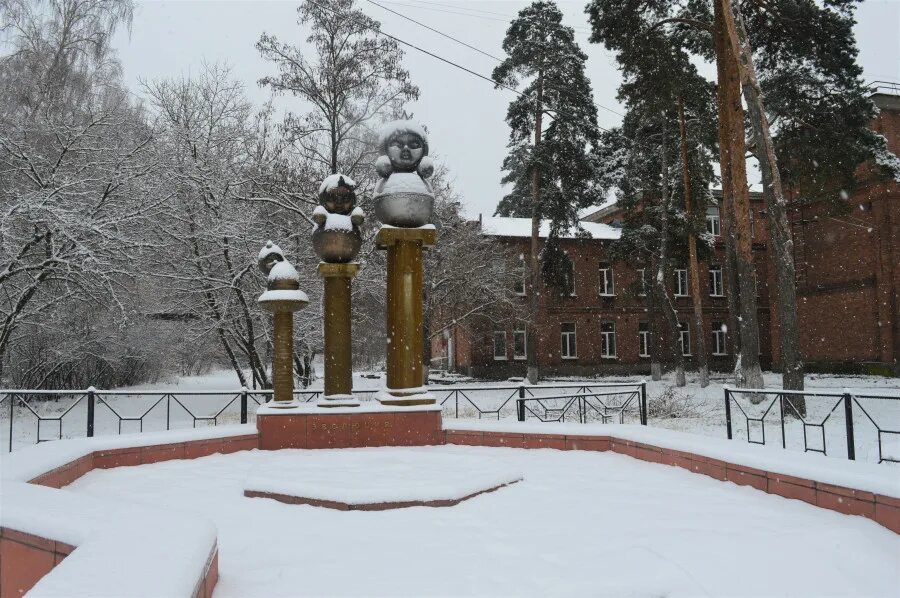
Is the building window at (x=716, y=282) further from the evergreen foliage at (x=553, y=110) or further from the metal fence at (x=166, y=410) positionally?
the metal fence at (x=166, y=410)

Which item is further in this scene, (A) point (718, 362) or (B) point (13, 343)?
(A) point (718, 362)

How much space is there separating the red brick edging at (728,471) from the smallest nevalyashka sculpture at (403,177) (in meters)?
2.62

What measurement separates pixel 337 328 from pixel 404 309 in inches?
35.8

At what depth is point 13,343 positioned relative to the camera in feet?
52.5

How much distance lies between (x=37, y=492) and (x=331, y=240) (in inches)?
188

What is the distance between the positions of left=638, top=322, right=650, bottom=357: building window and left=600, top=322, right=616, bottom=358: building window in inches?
55.1

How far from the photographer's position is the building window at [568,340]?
32.9 meters

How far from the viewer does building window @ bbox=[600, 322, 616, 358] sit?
3350cm

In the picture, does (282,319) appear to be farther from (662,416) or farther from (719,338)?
(719,338)

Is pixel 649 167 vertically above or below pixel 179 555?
above

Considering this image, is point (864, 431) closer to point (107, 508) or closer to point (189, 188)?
point (107, 508)

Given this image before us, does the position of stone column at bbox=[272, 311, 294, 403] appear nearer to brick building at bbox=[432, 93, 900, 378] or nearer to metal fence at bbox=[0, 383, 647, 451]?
metal fence at bbox=[0, 383, 647, 451]

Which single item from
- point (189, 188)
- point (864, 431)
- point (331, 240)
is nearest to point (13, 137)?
point (189, 188)

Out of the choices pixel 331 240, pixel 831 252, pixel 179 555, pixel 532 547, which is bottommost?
pixel 532 547
